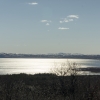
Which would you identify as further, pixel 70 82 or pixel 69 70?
pixel 69 70

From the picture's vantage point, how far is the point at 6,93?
12.0 m

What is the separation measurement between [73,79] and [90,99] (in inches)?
292

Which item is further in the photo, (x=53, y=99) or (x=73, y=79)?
(x=73, y=79)

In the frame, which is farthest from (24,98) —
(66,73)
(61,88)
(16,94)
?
(66,73)

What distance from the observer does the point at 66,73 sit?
981 inches

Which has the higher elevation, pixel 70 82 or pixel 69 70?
pixel 69 70

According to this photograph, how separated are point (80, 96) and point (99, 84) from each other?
3.81 ft

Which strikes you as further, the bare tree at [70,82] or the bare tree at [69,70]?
the bare tree at [69,70]

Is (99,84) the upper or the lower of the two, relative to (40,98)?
upper

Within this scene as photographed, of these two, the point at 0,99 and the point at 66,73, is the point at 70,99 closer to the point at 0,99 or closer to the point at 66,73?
the point at 0,99

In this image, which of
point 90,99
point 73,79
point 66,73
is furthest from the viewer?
point 66,73

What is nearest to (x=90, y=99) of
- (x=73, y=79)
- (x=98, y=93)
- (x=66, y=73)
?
(x=98, y=93)

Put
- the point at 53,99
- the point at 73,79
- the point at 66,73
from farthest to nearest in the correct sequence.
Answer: the point at 66,73, the point at 73,79, the point at 53,99

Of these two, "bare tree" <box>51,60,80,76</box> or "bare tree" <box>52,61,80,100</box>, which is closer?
"bare tree" <box>52,61,80,100</box>
